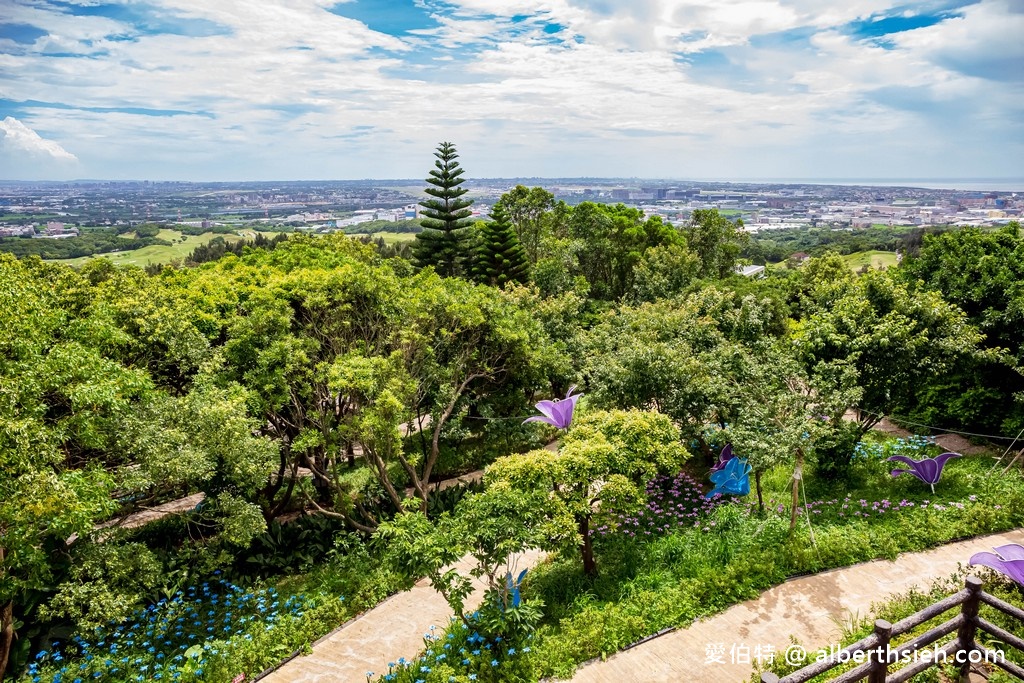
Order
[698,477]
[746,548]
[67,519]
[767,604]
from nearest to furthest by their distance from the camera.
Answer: [67,519]
[767,604]
[746,548]
[698,477]

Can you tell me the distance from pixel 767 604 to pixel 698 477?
10.9 feet

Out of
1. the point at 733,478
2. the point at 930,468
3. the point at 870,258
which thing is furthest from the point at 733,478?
the point at 870,258

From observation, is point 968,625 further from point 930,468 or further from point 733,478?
point 930,468

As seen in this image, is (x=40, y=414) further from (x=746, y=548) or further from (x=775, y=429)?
(x=775, y=429)

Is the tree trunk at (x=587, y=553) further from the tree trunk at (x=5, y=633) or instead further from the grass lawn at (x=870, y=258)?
the grass lawn at (x=870, y=258)

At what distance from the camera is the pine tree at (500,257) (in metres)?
19.1

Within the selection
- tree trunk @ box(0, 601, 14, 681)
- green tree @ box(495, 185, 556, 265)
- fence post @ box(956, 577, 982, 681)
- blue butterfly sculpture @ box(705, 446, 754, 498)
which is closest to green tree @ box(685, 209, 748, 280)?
green tree @ box(495, 185, 556, 265)

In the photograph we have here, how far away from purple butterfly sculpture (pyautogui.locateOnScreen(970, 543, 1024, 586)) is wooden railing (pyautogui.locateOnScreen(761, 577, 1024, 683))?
37.8 inches

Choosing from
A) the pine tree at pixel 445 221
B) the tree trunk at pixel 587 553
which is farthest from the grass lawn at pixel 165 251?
the tree trunk at pixel 587 553

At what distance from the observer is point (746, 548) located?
6.64m

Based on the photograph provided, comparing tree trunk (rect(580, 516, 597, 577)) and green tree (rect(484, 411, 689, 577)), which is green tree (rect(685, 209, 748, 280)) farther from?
tree trunk (rect(580, 516, 597, 577))

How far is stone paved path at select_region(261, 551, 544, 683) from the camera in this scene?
578 cm

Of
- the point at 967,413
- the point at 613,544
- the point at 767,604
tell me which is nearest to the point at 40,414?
the point at 613,544

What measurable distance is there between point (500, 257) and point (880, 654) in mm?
16402
